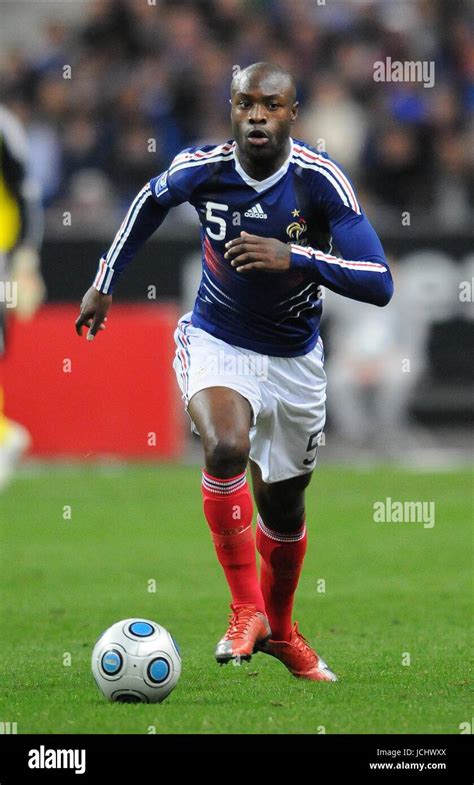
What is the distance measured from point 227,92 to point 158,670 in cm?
1134

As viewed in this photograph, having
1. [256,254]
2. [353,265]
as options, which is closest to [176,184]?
[256,254]

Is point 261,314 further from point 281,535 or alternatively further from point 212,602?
point 212,602

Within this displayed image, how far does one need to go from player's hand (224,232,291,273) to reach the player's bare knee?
0.66 m

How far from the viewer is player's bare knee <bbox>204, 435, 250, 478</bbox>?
18.6ft

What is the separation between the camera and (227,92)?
16.0m

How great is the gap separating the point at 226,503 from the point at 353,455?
9.10m

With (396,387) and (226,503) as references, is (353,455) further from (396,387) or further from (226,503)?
(226,503)

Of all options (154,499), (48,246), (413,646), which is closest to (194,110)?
(48,246)

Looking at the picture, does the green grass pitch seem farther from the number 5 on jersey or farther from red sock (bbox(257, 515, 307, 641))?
the number 5 on jersey

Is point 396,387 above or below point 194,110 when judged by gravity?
below

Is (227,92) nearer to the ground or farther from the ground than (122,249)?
farther from the ground

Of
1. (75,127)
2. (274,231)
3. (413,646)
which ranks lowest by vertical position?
(413,646)

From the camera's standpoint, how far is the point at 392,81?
15.9 m

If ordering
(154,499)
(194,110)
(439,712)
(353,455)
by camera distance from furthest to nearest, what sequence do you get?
(194,110) → (353,455) → (154,499) → (439,712)
